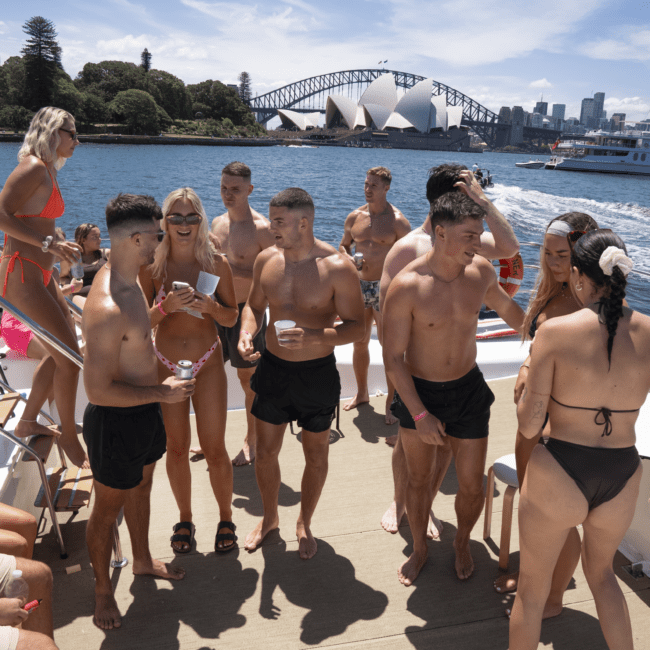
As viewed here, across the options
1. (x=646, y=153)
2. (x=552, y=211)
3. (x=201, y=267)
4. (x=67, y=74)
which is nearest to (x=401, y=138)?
(x=646, y=153)

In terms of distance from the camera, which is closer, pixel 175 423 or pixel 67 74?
pixel 175 423

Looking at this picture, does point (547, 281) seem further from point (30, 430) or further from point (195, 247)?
point (30, 430)

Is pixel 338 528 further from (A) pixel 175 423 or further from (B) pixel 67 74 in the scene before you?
(B) pixel 67 74

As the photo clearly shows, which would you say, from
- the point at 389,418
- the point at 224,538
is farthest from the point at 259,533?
the point at 389,418

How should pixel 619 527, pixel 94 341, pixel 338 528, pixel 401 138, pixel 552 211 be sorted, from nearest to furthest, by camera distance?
pixel 619 527, pixel 94 341, pixel 338 528, pixel 552 211, pixel 401 138

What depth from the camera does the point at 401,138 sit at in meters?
85.8

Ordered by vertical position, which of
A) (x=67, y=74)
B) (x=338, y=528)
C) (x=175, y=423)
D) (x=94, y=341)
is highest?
(x=67, y=74)

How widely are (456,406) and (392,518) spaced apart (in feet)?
3.05

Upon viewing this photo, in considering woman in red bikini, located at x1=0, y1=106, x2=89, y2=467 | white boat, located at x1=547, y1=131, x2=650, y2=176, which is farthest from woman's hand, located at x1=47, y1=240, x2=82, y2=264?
white boat, located at x1=547, y1=131, x2=650, y2=176

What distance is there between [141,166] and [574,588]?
48452 mm

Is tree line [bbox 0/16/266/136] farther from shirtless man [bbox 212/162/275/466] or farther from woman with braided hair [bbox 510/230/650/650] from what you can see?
woman with braided hair [bbox 510/230/650/650]

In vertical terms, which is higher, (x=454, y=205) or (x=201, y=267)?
(x=454, y=205)

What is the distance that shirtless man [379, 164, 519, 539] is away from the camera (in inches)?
112

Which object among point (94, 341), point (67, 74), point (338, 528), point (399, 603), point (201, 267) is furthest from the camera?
point (67, 74)
